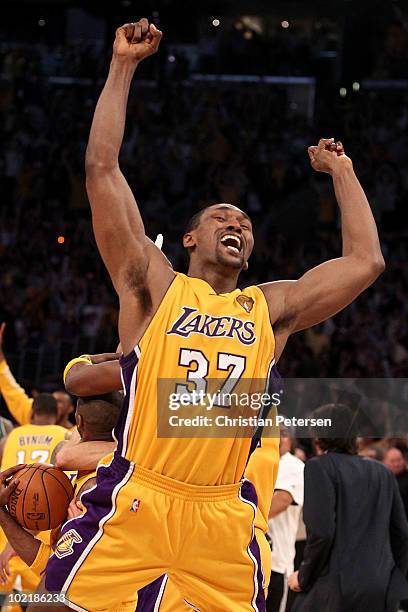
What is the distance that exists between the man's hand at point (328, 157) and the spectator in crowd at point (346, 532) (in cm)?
222

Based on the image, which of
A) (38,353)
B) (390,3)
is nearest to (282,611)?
(38,353)

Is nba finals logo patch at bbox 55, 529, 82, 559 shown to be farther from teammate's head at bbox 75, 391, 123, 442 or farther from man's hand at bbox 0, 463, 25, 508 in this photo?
teammate's head at bbox 75, 391, 123, 442

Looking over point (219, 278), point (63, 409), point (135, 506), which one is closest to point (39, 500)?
point (135, 506)

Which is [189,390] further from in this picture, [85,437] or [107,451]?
[85,437]

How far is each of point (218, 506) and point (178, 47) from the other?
17.7 metres

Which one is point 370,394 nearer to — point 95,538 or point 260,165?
point 260,165

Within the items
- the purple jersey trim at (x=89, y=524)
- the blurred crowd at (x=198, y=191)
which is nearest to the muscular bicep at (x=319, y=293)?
the purple jersey trim at (x=89, y=524)

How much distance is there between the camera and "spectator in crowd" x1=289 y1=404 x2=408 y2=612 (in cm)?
599

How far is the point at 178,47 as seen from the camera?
67.3 feet

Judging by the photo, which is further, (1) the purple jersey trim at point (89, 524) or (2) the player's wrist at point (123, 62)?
(2) the player's wrist at point (123, 62)

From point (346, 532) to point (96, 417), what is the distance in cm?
208

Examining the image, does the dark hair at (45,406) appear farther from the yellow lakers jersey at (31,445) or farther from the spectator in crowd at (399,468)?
the spectator in crowd at (399,468)

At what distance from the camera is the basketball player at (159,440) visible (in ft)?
12.0

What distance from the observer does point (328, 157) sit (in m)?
4.15
